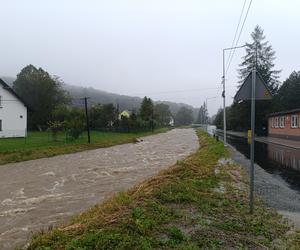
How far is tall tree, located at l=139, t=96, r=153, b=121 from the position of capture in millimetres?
85912

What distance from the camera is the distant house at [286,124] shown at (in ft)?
125

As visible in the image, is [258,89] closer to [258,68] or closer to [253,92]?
[253,92]

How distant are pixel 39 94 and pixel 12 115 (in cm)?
2270

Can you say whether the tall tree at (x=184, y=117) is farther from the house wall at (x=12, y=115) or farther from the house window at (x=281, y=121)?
the house wall at (x=12, y=115)

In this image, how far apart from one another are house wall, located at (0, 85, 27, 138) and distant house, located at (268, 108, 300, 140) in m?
29.8

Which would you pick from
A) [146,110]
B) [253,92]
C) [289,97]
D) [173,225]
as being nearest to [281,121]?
[289,97]

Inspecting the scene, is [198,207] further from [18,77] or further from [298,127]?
[18,77]

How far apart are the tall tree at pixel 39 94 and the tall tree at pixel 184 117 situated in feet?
372

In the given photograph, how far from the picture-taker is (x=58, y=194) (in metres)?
12.2

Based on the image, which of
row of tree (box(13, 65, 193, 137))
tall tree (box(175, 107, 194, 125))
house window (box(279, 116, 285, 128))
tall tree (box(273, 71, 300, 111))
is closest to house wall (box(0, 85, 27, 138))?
row of tree (box(13, 65, 193, 137))

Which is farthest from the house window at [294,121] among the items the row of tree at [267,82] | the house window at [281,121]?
the row of tree at [267,82]

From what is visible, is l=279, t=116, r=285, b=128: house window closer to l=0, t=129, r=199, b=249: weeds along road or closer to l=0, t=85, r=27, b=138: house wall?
l=0, t=129, r=199, b=249: weeds along road

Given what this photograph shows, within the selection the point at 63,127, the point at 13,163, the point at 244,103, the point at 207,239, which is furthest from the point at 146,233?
the point at 244,103

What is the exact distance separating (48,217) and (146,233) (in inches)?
160
